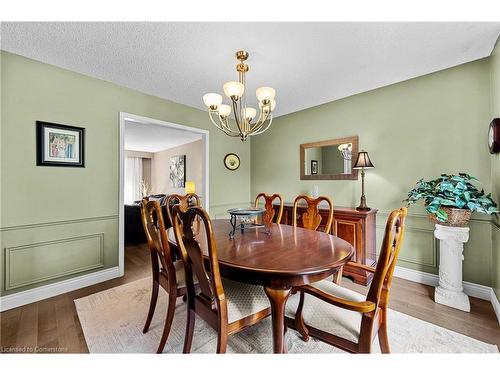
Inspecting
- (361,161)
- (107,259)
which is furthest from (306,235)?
(107,259)

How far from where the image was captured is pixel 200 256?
1.14 meters

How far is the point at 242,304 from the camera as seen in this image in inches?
49.9

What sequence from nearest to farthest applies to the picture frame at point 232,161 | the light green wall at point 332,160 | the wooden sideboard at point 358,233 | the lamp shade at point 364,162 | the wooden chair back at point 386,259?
the wooden chair back at point 386,259 < the wooden sideboard at point 358,233 < the lamp shade at point 364,162 < the light green wall at point 332,160 < the picture frame at point 232,161

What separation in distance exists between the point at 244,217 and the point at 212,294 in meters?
0.81

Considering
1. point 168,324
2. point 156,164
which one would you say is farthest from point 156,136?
point 168,324

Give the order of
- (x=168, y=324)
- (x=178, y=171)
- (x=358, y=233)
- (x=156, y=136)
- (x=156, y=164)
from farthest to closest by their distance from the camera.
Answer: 1. (x=156, y=164)
2. (x=178, y=171)
3. (x=156, y=136)
4. (x=358, y=233)
5. (x=168, y=324)

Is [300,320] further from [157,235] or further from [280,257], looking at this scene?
[157,235]

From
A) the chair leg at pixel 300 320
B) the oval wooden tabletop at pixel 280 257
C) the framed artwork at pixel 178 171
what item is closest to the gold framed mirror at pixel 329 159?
the oval wooden tabletop at pixel 280 257

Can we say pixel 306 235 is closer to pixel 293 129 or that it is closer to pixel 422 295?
pixel 422 295

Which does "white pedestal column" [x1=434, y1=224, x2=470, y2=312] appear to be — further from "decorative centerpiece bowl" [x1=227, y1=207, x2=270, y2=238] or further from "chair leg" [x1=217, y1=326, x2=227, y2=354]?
"chair leg" [x1=217, y1=326, x2=227, y2=354]

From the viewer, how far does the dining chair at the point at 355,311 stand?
38.9 inches

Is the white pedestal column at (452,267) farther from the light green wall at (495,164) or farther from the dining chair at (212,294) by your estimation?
the dining chair at (212,294)

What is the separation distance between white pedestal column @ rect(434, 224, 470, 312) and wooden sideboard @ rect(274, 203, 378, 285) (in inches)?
24.3

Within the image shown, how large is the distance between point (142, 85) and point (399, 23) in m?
A: 2.67
